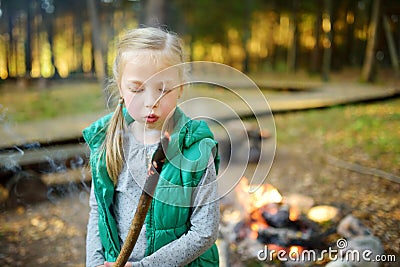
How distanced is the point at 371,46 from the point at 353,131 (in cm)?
81

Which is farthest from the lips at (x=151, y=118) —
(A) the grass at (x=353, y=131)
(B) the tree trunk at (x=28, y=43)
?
(B) the tree trunk at (x=28, y=43)

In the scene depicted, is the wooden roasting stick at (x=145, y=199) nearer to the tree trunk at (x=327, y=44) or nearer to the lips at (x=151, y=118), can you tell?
the lips at (x=151, y=118)

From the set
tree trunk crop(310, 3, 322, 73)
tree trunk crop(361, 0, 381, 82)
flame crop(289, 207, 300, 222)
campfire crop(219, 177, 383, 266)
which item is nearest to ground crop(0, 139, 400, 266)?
campfire crop(219, 177, 383, 266)

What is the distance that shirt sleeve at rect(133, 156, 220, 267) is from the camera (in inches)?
40.9


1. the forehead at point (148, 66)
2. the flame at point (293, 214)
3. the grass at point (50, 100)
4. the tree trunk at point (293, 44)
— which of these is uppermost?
the forehead at point (148, 66)

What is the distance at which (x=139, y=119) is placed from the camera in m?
1.06

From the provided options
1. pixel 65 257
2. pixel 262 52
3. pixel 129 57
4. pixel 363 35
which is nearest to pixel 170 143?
pixel 129 57

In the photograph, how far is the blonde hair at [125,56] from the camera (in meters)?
1.05

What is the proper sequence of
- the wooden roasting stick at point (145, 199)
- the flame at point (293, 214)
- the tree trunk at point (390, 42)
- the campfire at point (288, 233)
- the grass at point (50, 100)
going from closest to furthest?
the wooden roasting stick at point (145, 199)
the campfire at point (288, 233)
the flame at point (293, 214)
the tree trunk at point (390, 42)
the grass at point (50, 100)

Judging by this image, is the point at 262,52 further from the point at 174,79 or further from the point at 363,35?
the point at 174,79

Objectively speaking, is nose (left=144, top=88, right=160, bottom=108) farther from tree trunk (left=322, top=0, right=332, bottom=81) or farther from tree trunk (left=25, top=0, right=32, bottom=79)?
tree trunk (left=25, top=0, right=32, bottom=79)

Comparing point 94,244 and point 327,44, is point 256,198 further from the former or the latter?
point 327,44

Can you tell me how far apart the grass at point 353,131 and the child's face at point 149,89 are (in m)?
2.52

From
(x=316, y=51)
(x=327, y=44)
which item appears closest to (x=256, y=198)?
(x=327, y=44)
